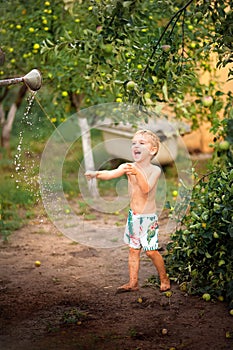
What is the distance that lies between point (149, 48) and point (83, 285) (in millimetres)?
1724

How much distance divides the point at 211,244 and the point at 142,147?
805 mm

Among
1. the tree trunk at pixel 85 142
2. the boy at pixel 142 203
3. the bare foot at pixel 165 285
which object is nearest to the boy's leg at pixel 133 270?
the boy at pixel 142 203

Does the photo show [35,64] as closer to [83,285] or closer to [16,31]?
[16,31]

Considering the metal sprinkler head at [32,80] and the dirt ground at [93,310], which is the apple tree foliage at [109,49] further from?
the dirt ground at [93,310]

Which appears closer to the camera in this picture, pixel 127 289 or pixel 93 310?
pixel 93 310

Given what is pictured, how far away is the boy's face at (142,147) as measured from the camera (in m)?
3.97

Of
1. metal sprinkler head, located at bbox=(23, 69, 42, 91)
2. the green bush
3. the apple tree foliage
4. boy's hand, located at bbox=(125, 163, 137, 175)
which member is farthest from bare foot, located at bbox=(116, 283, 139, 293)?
metal sprinkler head, located at bbox=(23, 69, 42, 91)

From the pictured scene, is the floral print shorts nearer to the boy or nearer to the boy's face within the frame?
the boy

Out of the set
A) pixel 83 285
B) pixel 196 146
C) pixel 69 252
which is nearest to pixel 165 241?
pixel 69 252

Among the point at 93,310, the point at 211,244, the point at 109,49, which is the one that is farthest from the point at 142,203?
the point at 109,49

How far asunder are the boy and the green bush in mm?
200

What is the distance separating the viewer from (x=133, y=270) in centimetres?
421

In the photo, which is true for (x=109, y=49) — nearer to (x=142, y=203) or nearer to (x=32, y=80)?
(x=32, y=80)

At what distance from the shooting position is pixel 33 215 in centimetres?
661
